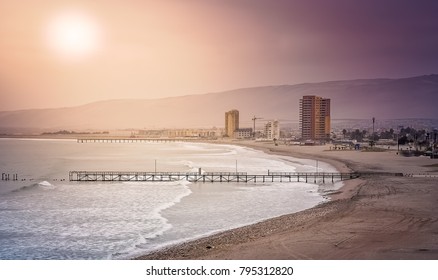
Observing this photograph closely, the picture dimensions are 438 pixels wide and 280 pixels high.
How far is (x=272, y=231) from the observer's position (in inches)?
361

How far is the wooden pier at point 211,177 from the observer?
18.3 metres

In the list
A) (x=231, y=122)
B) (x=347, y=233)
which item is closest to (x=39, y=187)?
(x=231, y=122)

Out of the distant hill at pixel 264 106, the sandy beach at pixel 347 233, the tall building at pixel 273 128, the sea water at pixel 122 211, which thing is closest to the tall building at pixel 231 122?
the distant hill at pixel 264 106

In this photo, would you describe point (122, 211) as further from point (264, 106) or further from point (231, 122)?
point (231, 122)

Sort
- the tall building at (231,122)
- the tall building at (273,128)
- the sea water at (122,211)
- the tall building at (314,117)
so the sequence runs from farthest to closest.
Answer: the tall building at (273,128) → the tall building at (231,122) → the tall building at (314,117) → the sea water at (122,211)

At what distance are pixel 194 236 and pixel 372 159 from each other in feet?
53.1

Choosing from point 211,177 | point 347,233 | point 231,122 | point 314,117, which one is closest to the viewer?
point 347,233

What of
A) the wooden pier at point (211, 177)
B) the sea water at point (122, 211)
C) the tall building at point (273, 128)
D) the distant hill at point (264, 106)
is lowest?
the sea water at point (122, 211)

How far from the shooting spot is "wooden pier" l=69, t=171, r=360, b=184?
18266mm

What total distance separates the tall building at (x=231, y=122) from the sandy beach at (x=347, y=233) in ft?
12.6

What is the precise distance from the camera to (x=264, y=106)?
40.9 ft

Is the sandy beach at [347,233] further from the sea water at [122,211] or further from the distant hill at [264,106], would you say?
the distant hill at [264,106]

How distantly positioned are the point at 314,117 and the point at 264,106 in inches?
160
